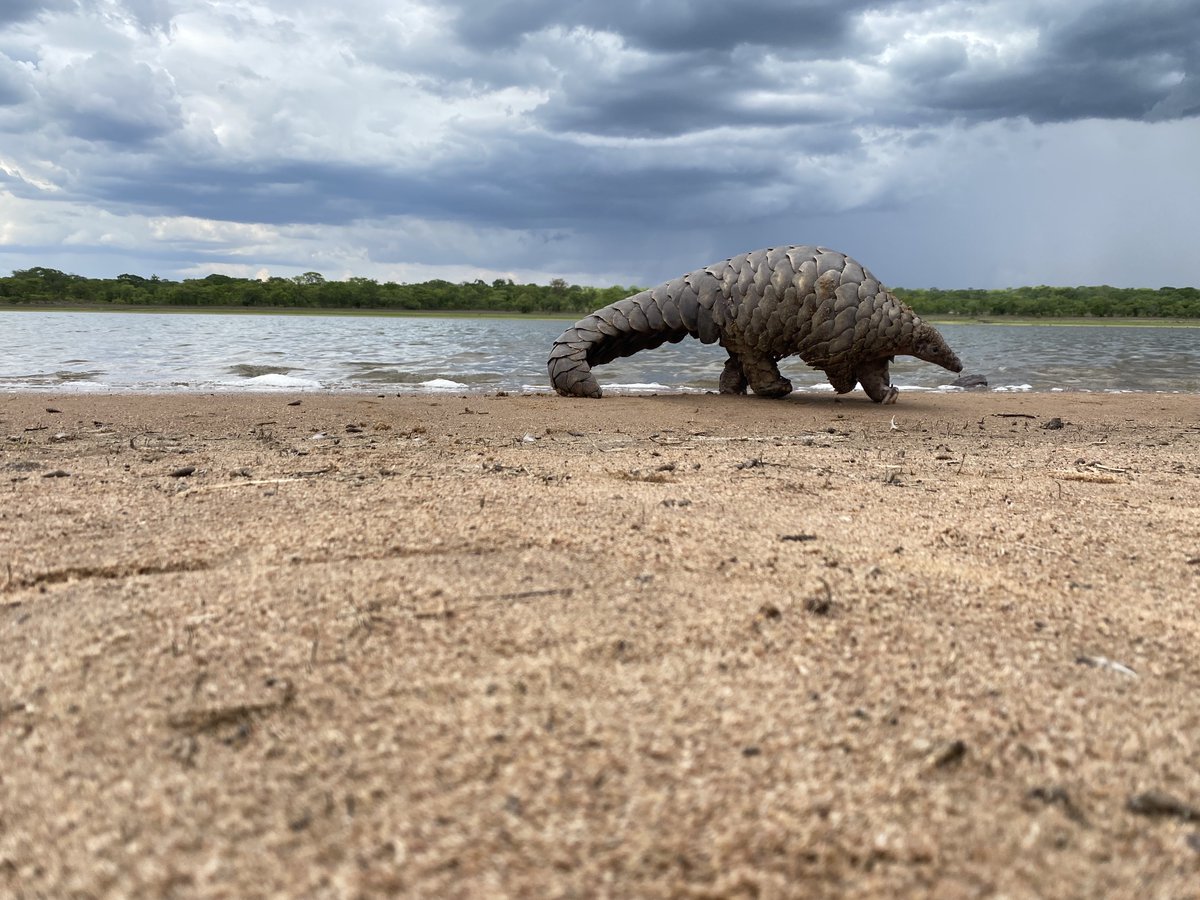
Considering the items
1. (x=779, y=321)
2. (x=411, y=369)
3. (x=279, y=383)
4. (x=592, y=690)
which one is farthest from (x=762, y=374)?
(x=592, y=690)

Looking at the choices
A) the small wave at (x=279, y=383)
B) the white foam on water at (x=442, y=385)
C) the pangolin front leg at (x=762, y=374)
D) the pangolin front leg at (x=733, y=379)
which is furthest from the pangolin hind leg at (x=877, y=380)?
the small wave at (x=279, y=383)

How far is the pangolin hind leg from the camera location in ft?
31.1

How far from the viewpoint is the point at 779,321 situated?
8773 mm

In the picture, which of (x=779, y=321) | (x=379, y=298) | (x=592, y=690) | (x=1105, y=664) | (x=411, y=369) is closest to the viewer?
(x=592, y=690)

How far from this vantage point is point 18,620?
2.06 metres

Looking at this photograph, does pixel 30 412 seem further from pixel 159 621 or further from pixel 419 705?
pixel 419 705

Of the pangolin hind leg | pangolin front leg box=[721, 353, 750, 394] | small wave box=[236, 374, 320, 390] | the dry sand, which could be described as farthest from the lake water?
the dry sand

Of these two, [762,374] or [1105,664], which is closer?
[1105,664]

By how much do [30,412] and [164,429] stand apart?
2.11 m

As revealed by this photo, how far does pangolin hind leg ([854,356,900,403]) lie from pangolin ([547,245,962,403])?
0.04 ft

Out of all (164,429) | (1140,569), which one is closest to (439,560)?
(1140,569)

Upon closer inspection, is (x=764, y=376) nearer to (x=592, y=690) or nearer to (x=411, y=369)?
(x=411, y=369)

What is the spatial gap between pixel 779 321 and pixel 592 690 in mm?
7557

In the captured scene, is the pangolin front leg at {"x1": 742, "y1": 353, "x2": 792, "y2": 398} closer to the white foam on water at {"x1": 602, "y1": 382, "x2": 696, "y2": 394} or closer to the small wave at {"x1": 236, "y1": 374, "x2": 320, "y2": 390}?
the white foam on water at {"x1": 602, "y1": 382, "x2": 696, "y2": 394}
